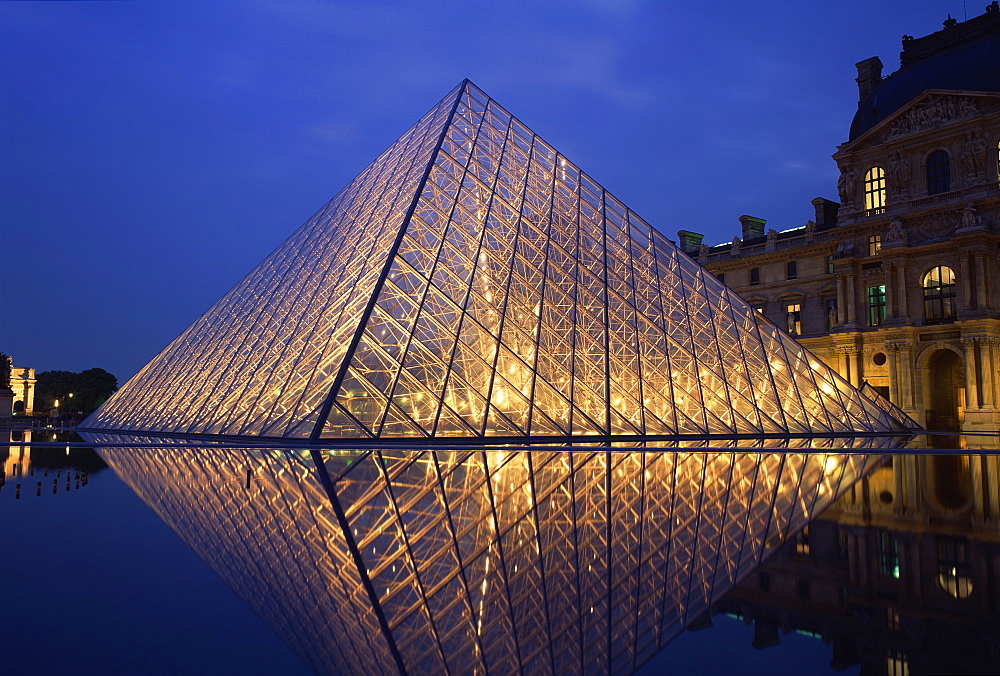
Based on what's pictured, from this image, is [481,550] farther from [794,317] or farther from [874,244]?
[794,317]

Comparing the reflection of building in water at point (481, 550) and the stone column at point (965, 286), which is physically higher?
the stone column at point (965, 286)

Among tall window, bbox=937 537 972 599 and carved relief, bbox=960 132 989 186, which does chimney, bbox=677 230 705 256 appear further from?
tall window, bbox=937 537 972 599

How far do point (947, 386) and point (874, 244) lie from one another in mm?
8447

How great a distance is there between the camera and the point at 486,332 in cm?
1817

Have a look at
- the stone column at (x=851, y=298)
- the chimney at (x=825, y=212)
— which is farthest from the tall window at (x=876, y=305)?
the chimney at (x=825, y=212)

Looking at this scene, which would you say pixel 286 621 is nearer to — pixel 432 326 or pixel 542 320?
pixel 432 326

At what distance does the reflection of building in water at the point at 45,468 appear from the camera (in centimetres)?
938

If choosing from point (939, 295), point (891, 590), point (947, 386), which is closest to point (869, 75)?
point (939, 295)

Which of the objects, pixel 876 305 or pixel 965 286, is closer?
pixel 965 286

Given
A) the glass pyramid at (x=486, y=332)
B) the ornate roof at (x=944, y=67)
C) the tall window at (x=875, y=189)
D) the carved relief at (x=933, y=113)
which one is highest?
the ornate roof at (x=944, y=67)

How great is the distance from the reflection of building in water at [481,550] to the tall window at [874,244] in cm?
3352

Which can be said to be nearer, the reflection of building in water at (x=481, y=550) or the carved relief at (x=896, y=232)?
the reflection of building in water at (x=481, y=550)

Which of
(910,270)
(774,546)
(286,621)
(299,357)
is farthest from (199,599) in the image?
(910,270)

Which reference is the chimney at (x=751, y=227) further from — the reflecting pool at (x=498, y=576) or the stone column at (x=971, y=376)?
the reflecting pool at (x=498, y=576)
